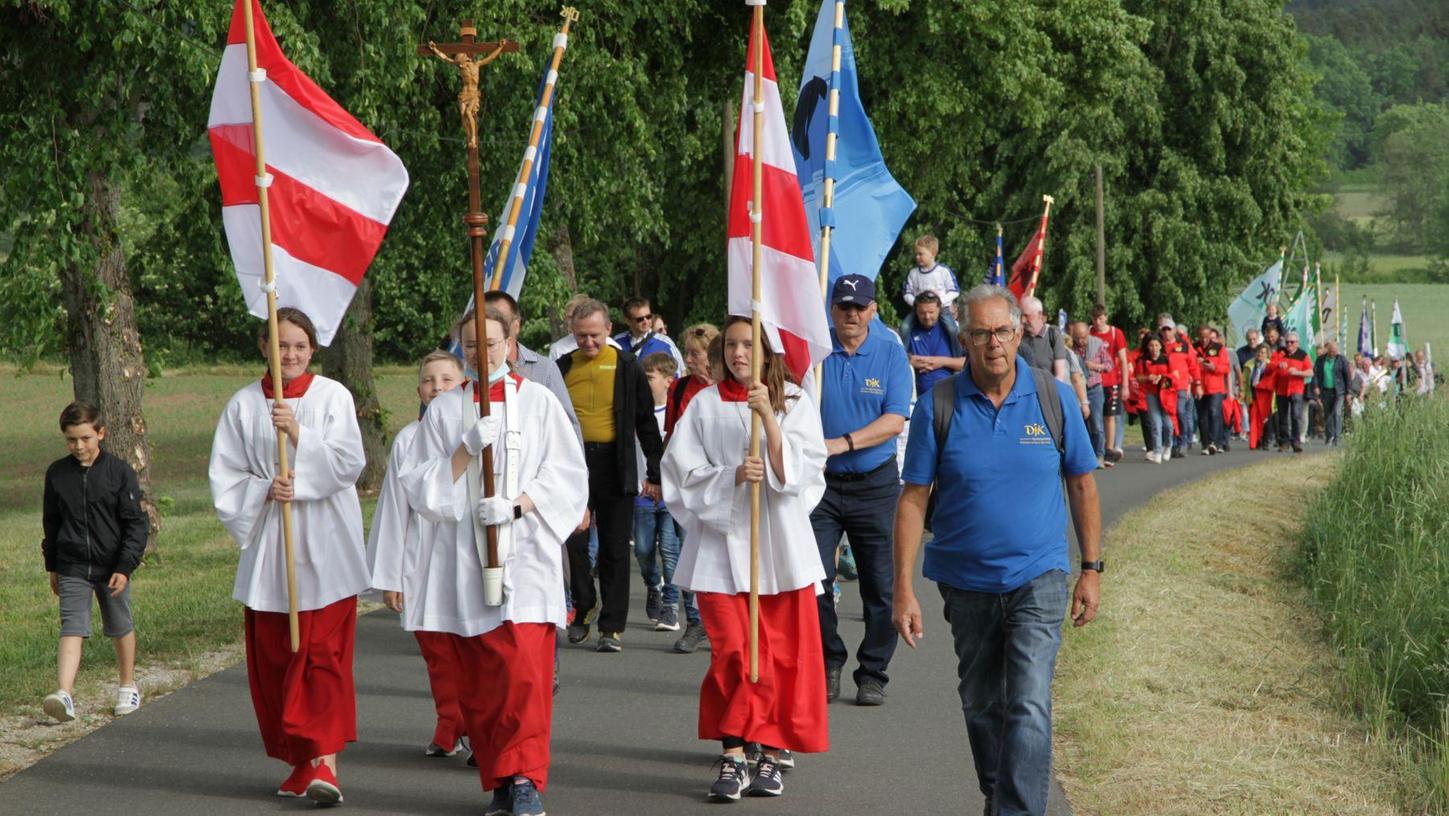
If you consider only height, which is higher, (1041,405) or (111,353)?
(111,353)

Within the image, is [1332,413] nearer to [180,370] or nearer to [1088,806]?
[1088,806]

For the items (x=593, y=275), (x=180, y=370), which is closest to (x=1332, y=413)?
(x=593, y=275)

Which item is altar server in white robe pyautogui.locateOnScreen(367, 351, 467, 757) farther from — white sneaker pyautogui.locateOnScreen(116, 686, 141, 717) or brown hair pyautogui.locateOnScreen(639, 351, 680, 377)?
brown hair pyautogui.locateOnScreen(639, 351, 680, 377)

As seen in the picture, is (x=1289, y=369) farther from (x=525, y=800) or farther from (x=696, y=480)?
(x=525, y=800)

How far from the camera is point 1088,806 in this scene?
277 inches

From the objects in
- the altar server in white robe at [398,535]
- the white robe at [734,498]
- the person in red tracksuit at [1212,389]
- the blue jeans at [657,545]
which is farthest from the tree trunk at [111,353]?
the person in red tracksuit at [1212,389]

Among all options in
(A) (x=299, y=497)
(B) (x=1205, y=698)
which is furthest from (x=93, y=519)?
(B) (x=1205, y=698)

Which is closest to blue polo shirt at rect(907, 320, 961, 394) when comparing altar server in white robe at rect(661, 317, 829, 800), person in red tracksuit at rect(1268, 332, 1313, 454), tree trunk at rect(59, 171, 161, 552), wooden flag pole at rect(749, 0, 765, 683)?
wooden flag pole at rect(749, 0, 765, 683)

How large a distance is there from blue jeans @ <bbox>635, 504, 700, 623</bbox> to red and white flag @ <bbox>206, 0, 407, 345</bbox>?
373cm

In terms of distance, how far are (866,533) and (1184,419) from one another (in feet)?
58.2

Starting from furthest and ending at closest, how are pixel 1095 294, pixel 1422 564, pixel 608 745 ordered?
pixel 1095 294
pixel 1422 564
pixel 608 745

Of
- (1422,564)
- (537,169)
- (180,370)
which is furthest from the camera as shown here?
(180,370)

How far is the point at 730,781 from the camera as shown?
7074mm

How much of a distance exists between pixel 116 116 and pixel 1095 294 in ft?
108
